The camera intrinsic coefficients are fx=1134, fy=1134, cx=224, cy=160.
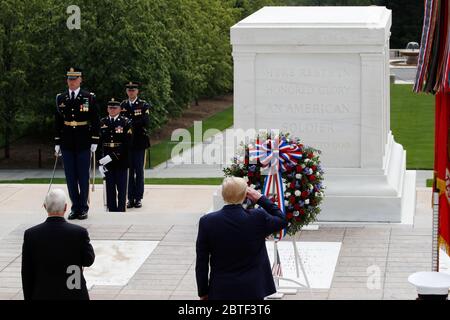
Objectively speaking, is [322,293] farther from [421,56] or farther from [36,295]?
[36,295]

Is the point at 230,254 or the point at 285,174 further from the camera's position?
the point at 285,174

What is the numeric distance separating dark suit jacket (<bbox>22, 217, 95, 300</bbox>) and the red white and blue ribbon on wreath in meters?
2.73

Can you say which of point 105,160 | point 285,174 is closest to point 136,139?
point 105,160

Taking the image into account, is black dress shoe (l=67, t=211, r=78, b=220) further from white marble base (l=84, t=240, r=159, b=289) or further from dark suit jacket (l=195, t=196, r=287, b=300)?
dark suit jacket (l=195, t=196, r=287, b=300)

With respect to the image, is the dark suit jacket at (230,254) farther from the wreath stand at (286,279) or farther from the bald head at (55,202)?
the wreath stand at (286,279)

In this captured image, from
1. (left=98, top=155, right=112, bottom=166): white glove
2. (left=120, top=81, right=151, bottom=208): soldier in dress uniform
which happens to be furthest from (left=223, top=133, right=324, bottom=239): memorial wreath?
(left=120, top=81, right=151, bottom=208): soldier in dress uniform

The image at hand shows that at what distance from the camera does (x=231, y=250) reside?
7480mm

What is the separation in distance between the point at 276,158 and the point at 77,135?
3.97 m

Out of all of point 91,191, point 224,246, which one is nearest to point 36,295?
point 224,246

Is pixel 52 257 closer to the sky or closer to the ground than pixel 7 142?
closer to the sky

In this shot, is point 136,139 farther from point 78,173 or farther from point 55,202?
point 55,202

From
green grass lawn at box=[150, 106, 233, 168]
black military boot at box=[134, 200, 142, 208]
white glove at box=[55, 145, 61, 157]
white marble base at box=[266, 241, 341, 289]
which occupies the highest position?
white glove at box=[55, 145, 61, 157]

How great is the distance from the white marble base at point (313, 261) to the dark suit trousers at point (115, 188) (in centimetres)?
296

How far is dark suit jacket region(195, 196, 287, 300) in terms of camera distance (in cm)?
747
